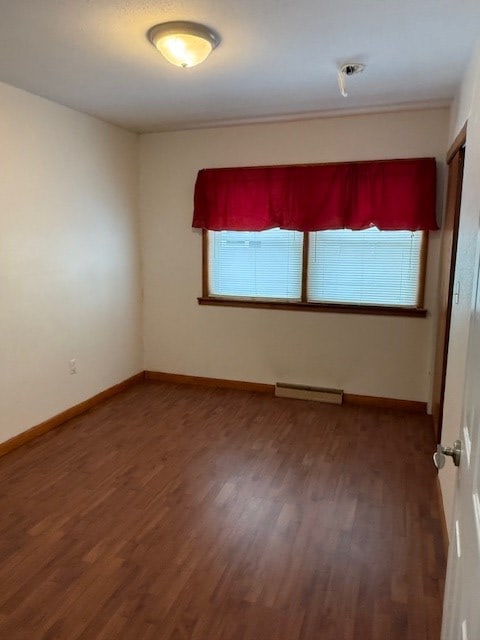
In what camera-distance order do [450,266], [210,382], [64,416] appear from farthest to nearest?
1. [210,382]
2. [64,416]
3. [450,266]

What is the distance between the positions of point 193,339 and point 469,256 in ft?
9.80

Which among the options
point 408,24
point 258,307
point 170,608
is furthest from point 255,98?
point 170,608

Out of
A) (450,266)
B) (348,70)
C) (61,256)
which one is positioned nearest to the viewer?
(348,70)

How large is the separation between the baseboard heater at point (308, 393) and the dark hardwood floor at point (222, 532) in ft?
1.42

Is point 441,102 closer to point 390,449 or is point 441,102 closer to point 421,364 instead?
point 421,364

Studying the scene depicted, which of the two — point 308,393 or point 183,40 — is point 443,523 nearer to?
point 308,393

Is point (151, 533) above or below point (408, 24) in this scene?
below

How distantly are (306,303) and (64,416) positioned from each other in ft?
7.64

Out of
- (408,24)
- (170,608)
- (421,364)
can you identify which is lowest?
(170,608)

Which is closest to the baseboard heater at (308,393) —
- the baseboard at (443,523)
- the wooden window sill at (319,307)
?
the wooden window sill at (319,307)

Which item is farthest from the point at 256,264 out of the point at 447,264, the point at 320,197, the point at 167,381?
the point at 447,264

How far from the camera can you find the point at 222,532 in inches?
90.9

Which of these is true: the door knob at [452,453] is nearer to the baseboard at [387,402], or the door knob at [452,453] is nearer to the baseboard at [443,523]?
the baseboard at [443,523]

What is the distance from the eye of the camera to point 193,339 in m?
4.62
